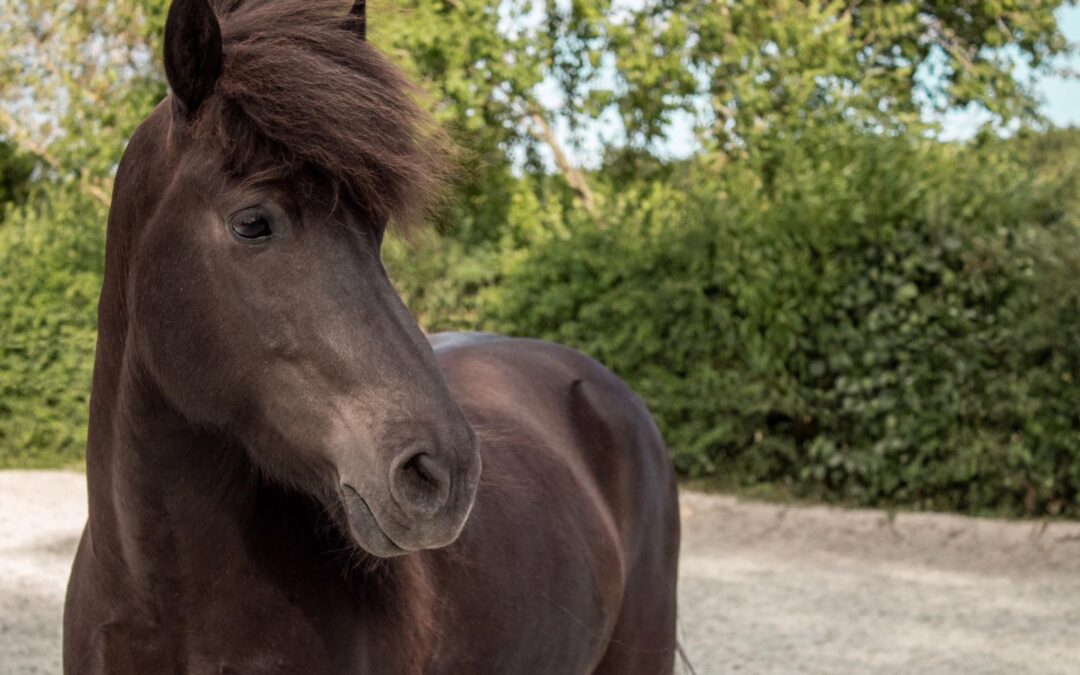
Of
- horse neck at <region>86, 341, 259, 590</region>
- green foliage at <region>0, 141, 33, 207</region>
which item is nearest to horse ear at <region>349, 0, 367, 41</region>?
horse neck at <region>86, 341, 259, 590</region>

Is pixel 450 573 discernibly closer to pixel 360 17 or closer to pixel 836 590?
pixel 360 17

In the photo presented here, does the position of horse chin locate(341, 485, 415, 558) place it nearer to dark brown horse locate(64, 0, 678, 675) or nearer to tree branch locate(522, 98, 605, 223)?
dark brown horse locate(64, 0, 678, 675)

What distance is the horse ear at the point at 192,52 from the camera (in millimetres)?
1915

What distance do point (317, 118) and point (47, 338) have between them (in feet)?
43.4

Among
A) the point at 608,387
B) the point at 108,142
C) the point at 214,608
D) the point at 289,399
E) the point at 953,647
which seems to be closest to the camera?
the point at 289,399

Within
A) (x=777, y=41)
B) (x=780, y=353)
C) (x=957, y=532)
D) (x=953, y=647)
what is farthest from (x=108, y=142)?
(x=953, y=647)

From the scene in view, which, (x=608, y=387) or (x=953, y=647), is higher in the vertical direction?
(x=608, y=387)

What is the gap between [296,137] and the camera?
1.90 meters

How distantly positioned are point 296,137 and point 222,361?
1.29ft

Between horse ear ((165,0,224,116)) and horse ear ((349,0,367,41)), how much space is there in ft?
1.13

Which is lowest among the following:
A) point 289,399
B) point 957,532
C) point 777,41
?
point 957,532

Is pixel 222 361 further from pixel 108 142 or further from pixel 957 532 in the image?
pixel 108 142

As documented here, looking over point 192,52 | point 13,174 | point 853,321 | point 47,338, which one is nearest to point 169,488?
point 192,52

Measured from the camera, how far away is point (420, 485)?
1.73 metres
